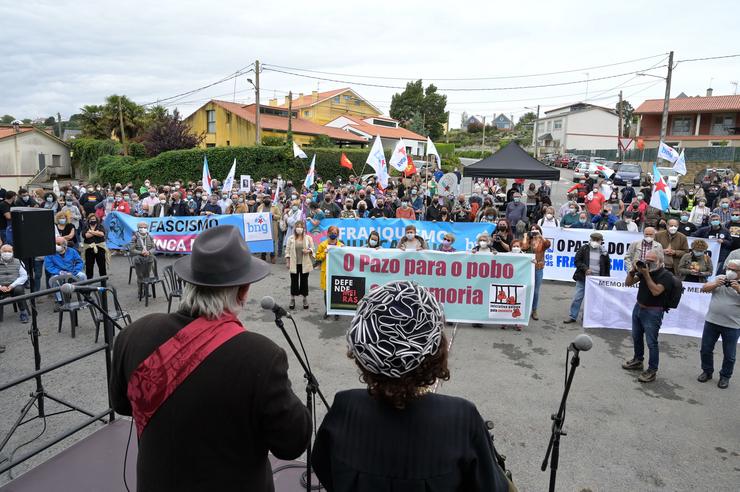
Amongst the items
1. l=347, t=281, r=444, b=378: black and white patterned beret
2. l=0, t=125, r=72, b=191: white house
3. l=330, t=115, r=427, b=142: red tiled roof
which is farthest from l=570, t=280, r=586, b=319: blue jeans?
l=330, t=115, r=427, b=142: red tiled roof

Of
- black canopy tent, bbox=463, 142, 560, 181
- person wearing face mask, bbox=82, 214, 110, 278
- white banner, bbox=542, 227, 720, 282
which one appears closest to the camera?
person wearing face mask, bbox=82, 214, 110, 278

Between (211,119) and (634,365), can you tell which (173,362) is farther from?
(211,119)

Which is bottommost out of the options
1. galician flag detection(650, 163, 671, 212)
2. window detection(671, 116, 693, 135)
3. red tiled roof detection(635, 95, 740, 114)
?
galician flag detection(650, 163, 671, 212)

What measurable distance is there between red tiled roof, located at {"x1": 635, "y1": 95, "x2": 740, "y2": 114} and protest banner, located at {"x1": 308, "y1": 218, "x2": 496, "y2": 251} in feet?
151

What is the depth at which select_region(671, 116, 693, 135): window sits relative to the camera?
5122 centimetres

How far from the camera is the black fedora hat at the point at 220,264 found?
2.10m

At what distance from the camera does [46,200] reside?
586 inches

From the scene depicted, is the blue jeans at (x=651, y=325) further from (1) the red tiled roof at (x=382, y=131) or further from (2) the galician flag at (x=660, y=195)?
(1) the red tiled roof at (x=382, y=131)

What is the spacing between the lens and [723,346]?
643 cm

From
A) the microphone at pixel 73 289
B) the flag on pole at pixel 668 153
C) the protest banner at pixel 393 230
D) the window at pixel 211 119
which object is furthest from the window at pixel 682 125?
the microphone at pixel 73 289

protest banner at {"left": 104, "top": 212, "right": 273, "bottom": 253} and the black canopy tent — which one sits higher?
the black canopy tent

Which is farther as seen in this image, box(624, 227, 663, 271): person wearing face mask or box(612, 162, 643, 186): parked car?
box(612, 162, 643, 186): parked car

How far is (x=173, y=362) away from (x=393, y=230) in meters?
11.0

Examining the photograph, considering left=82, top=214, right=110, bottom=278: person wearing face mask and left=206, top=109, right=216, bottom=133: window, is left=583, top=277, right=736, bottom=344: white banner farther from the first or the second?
left=206, top=109, right=216, bottom=133: window
